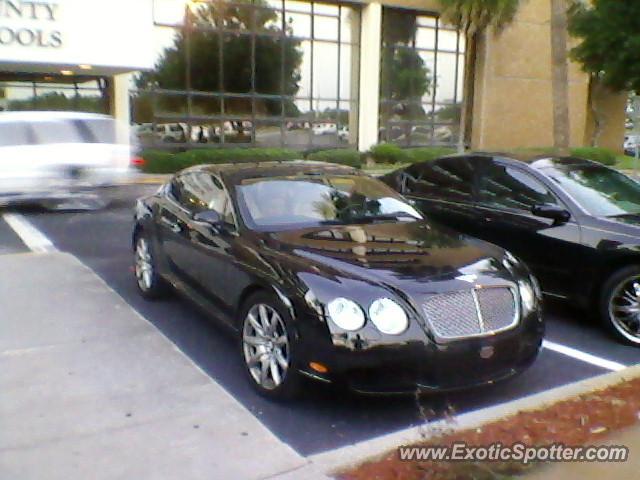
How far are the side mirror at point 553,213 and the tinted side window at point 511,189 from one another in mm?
168

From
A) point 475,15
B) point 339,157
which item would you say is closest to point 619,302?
point 339,157

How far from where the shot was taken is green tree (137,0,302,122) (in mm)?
23250

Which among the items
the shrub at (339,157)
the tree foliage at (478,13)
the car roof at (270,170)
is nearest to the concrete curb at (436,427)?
the car roof at (270,170)

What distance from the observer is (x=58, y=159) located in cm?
1202

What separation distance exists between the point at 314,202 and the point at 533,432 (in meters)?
2.53

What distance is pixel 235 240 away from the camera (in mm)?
5094

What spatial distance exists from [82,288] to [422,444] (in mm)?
4504

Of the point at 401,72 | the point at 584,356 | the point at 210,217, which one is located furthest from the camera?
the point at 401,72

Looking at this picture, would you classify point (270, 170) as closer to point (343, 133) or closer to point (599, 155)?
point (343, 133)

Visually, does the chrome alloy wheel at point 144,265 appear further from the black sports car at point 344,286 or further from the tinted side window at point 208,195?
the tinted side window at point 208,195

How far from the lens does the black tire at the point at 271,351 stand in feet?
14.0

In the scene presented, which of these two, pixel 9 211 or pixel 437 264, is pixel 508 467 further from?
pixel 9 211

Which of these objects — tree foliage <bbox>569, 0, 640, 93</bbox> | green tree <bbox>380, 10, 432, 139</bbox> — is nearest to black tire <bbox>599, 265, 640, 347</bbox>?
tree foliage <bbox>569, 0, 640, 93</bbox>

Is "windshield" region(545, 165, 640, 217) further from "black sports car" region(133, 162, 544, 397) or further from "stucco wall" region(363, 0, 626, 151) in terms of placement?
"stucco wall" region(363, 0, 626, 151)
